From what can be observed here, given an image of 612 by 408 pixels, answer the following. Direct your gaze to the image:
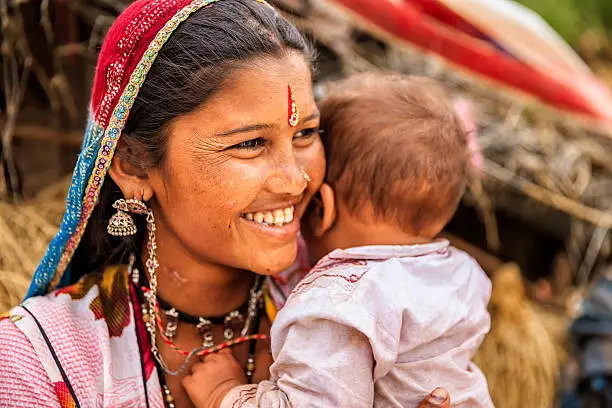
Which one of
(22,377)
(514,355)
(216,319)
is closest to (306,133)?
(216,319)

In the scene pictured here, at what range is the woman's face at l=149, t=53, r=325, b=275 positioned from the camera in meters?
1.66

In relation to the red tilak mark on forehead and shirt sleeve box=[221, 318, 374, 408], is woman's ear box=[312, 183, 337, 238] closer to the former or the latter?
the red tilak mark on forehead

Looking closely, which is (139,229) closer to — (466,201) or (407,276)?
(407,276)

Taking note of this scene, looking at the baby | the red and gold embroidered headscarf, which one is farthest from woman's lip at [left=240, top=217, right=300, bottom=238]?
the red and gold embroidered headscarf

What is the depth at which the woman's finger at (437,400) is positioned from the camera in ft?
5.47

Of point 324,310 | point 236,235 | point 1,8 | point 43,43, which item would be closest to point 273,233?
point 236,235

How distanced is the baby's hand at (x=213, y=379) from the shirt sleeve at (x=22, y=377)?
11.9 inches

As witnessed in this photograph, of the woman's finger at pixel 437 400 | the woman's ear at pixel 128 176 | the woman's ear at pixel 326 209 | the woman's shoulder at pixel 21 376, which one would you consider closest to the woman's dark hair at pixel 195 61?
the woman's ear at pixel 128 176

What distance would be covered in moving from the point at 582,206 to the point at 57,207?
2455 millimetres

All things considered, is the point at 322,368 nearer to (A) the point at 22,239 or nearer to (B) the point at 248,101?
(B) the point at 248,101

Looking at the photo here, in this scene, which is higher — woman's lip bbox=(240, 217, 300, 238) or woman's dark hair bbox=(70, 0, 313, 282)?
woman's dark hair bbox=(70, 0, 313, 282)

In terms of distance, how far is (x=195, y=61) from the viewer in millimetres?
1649

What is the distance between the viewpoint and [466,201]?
4.07 meters

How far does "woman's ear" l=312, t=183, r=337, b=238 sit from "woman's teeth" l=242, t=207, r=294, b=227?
145 millimetres
